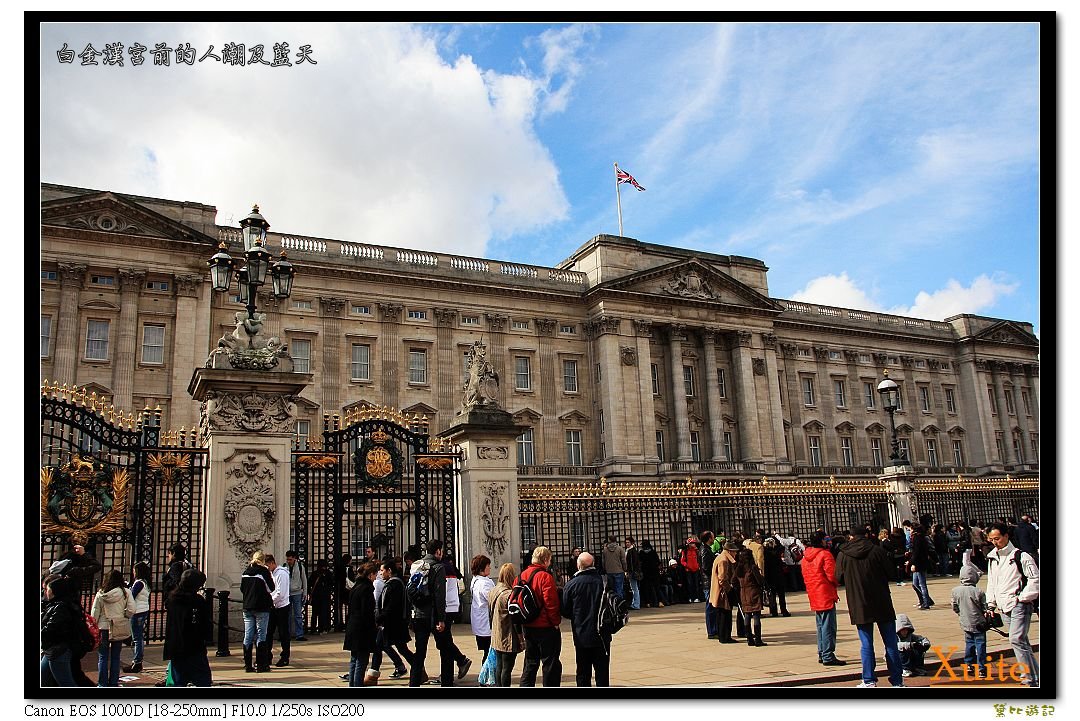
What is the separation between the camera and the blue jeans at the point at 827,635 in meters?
10.6

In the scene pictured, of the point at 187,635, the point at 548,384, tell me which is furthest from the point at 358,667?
the point at 548,384

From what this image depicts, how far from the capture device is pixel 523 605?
856 cm

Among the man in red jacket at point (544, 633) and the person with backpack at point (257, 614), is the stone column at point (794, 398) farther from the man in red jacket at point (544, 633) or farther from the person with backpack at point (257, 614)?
the man in red jacket at point (544, 633)

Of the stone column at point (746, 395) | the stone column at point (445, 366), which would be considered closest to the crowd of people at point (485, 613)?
the stone column at point (445, 366)

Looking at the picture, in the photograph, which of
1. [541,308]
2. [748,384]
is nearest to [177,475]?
[541,308]

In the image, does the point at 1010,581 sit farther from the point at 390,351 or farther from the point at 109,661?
the point at 390,351

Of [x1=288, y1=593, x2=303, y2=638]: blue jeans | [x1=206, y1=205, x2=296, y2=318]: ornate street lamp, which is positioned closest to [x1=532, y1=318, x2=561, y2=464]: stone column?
[x1=288, y1=593, x2=303, y2=638]: blue jeans

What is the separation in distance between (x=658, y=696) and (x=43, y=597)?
7111mm

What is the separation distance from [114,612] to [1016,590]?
33.2 ft

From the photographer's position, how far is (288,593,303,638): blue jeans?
43.6ft

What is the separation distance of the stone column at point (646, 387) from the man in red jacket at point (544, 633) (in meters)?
36.8

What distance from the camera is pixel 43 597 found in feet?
32.5

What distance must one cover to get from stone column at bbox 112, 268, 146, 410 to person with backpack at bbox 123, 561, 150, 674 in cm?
2648

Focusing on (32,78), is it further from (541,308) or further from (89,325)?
(541,308)
